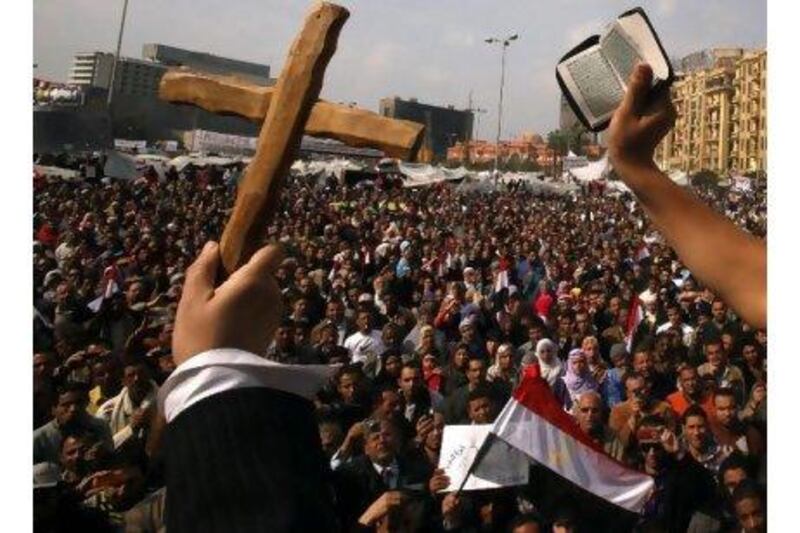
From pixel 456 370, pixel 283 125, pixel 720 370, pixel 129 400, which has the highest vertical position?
pixel 283 125

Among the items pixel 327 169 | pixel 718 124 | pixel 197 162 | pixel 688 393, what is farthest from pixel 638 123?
pixel 718 124

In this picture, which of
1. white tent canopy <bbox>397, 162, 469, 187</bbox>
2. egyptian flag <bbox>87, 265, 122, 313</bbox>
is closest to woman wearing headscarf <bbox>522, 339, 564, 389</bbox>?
egyptian flag <bbox>87, 265, 122, 313</bbox>

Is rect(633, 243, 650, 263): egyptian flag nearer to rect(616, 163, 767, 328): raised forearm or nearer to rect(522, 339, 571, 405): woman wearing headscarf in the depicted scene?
rect(522, 339, 571, 405): woman wearing headscarf

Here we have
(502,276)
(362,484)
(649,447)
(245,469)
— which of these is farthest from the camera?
(502,276)

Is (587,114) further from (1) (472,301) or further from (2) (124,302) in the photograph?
(1) (472,301)

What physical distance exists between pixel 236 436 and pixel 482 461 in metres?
3.29

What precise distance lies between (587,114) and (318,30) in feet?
1.77

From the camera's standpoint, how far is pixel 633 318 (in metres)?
8.13

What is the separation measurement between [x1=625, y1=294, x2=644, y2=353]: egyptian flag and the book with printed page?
669 cm

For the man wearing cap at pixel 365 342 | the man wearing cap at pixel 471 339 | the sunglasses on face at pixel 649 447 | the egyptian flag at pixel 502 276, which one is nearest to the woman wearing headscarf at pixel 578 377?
the man wearing cap at pixel 471 339

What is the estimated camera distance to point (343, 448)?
4.32 metres

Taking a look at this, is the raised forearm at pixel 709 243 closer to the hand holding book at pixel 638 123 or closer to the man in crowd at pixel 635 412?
the hand holding book at pixel 638 123

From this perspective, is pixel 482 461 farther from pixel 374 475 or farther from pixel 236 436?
pixel 236 436

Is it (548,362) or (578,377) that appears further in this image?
(548,362)
